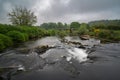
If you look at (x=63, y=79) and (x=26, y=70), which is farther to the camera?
(x=26, y=70)

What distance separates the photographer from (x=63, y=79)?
10.8 metres

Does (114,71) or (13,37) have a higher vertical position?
(13,37)

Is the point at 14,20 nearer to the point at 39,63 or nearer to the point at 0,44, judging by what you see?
the point at 0,44

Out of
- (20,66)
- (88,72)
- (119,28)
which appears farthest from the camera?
(119,28)

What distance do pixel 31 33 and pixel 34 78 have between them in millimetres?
41461

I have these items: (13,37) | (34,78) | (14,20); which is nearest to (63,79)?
(34,78)

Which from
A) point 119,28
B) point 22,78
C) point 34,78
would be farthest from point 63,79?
point 119,28

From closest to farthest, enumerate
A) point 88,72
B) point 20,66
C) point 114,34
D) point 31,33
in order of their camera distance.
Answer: point 88,72 < point 20,66 < point 114,34 < point 31,33

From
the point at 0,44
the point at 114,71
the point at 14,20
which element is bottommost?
the point at 114,71

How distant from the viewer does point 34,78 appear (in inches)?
432

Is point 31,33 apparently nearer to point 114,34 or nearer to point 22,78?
point 114,34

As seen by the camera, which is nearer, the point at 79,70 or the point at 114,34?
the point at 79,70

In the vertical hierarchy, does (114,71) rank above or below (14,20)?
below

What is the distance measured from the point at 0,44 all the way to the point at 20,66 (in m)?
12.4
